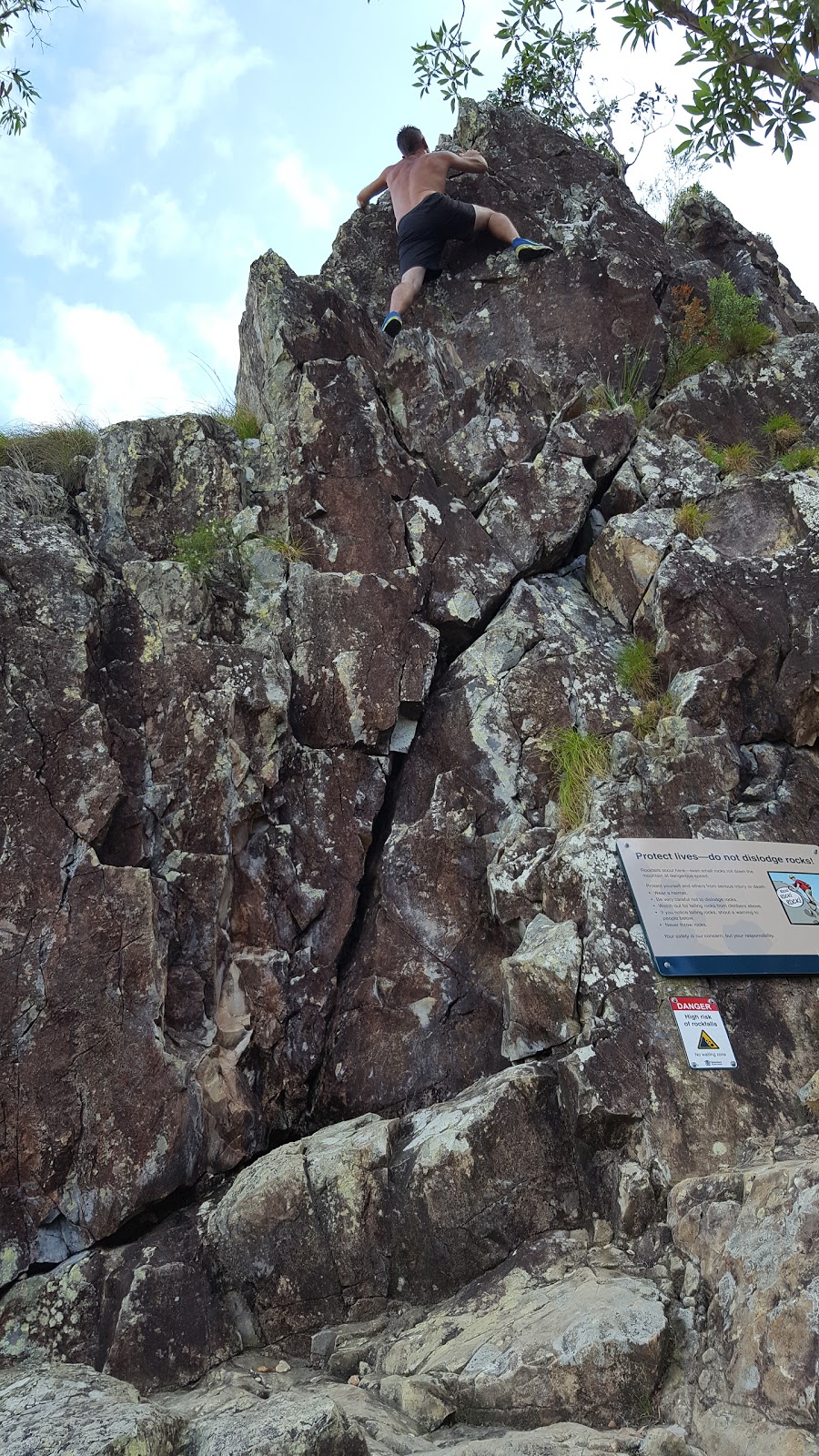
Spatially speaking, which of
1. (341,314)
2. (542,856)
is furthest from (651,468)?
(542,856)

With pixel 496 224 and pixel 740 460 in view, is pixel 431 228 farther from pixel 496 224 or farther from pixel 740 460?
pixel 740 460

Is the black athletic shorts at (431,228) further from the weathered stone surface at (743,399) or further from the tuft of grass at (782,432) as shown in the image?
the tuft of grass at (782,432)

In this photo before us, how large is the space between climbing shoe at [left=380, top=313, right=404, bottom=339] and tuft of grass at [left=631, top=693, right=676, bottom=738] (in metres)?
5.15

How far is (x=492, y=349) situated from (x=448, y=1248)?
27.4 feet

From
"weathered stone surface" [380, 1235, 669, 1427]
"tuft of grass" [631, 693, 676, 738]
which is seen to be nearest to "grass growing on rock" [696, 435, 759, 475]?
"tuft of grass" [631, 693, 676, 738]

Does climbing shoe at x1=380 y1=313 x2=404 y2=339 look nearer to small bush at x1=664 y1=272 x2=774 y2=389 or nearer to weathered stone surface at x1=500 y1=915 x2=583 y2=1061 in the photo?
small bush at x1=664 y1=272 x2=774 y2=389

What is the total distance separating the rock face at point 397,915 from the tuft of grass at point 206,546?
0.04 metres

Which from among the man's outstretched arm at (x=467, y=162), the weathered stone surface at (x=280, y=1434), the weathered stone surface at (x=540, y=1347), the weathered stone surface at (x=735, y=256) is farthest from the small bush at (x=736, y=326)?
the weathered stone surface at (x=280, y=1434)

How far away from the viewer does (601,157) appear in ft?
38.7

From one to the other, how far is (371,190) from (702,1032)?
9.65 m

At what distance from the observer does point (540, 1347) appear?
4.16 m

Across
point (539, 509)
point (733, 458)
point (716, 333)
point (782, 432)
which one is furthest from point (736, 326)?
point (539, 509)

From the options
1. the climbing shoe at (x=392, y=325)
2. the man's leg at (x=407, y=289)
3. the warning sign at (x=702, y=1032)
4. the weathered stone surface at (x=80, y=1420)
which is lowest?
the weathered stone surface at (x=80, y=1420)

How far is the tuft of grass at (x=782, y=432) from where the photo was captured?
891 centimetres
